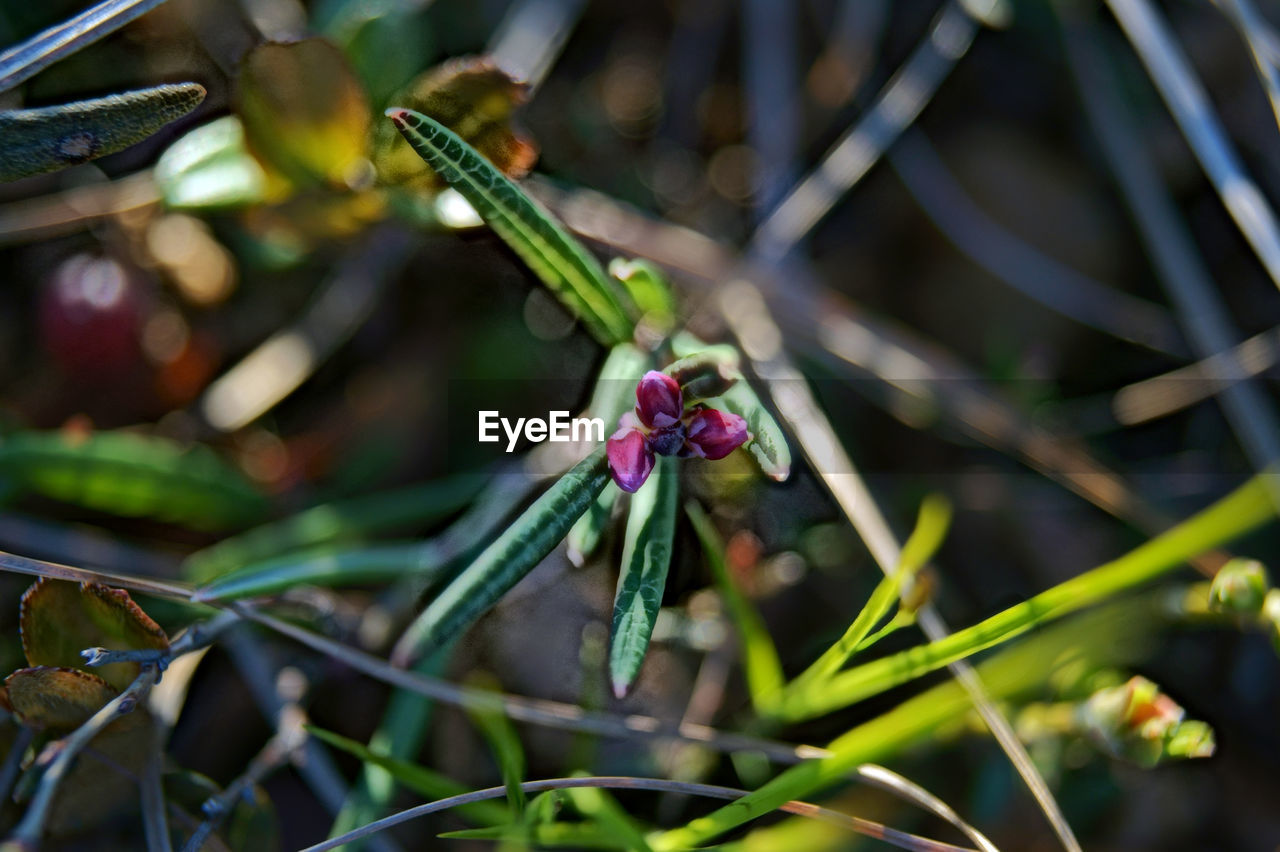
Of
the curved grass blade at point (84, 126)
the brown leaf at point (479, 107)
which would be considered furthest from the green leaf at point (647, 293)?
the curved grass blade at point (84, 126)

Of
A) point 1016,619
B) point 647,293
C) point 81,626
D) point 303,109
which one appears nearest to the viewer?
point 1016,619

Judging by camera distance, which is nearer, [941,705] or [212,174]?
[941,705]

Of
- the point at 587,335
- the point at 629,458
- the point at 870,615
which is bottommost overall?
the point at 870,615

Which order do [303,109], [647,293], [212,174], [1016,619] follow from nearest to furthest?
[1016,619], [647,293], [303,109], [212,174]

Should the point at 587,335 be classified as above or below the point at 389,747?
above

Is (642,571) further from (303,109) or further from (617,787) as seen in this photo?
(303,109)

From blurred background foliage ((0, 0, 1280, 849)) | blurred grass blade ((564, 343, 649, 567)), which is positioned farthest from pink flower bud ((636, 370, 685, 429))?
blurred background foliage ((0, 0, 1280, 849))

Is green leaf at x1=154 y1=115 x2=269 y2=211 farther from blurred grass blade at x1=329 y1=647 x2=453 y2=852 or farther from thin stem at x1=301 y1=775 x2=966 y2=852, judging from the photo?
thin stem at x1=301 y1=775 x2=966 y2=852

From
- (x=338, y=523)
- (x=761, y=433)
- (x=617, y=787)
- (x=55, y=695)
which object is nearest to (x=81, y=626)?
(x=55, y=695)
